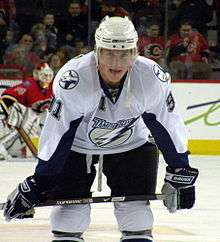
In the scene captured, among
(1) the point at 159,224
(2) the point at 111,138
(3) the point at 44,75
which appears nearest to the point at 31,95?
(3) the point at 44,75

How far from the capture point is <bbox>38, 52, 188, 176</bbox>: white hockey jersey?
2838mm

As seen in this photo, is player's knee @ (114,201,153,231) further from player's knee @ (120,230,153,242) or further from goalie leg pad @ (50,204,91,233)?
goalie leg pad @ (50,204,91,233)

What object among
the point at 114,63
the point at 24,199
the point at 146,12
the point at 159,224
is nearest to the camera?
the point at 114,63

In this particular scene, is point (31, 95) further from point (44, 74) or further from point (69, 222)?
point (69, 222)

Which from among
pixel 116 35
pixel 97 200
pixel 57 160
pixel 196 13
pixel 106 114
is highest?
pixel 116 35

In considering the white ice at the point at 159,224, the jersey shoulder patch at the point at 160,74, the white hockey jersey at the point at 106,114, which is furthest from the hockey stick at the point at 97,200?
the white ice at the point at 159,224

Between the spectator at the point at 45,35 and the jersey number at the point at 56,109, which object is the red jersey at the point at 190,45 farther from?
the jersey number at the point at 56,109

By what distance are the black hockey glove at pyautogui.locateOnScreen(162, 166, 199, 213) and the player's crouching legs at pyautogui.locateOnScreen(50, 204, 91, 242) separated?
0.91 feet

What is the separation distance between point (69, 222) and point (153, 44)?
5.56 m

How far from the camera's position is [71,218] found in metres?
2.96

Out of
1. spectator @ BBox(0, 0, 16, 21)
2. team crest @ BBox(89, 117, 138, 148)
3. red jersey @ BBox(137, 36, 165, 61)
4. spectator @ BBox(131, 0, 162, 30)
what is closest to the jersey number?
team crest @ BBox(89, 117, 138, 148)

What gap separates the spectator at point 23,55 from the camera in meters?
8.35

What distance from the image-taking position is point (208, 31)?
862cm

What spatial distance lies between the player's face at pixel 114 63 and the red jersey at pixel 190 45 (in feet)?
18.6
